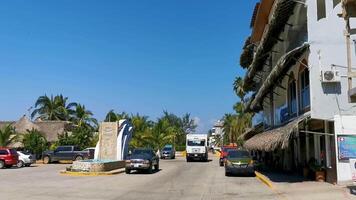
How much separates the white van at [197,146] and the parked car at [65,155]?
11725 mm

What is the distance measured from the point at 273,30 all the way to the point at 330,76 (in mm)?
9199

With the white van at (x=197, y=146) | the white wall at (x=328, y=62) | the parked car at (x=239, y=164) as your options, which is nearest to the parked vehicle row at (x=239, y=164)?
the parked car at (x=239, y=164)

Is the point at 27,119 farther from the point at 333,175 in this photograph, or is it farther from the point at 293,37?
the point at 333,175

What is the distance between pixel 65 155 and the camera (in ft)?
181

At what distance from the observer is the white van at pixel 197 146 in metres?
57.5

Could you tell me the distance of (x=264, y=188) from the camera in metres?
22.6

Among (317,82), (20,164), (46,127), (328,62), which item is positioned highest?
(328,62)

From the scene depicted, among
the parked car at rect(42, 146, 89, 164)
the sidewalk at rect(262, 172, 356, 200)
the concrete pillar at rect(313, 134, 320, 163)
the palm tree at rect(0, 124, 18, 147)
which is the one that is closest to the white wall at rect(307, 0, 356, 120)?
the sidewalk at rect(262, 172, 356, 200)

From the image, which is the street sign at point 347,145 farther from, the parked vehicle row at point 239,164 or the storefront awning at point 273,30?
the parked vehicle row at point 239,164

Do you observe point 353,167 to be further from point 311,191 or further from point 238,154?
point 238,154

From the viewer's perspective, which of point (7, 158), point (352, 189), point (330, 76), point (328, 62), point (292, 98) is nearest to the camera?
point (352, 189)

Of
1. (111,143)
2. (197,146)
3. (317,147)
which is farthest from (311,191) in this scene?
(197,146)

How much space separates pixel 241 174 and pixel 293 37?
955 centimetres

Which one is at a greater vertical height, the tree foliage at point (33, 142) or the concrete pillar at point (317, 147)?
the tree foliage at point (33, 142)
